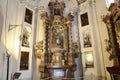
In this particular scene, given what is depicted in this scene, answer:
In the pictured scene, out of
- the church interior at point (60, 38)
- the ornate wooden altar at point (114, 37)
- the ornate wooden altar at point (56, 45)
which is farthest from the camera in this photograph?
the ornate wooden altar at point (56, 45)

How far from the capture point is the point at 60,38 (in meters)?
9.30

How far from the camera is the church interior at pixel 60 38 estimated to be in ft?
23.0

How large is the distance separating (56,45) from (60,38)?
64 centimetres

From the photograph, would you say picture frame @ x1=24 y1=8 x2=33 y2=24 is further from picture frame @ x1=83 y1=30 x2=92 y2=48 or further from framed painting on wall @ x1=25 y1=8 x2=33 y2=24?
picture frame @ x1=83 y1=30 x2=92 y2=48

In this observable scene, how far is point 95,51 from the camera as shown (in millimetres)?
8172

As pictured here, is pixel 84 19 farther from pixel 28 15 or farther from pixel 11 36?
pixel 11 36

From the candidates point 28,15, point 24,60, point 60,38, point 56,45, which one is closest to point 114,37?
point 60,38

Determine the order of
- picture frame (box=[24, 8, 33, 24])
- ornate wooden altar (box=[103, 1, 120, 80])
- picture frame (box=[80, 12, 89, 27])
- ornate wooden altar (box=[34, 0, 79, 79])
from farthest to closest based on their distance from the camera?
picture frame (box=[80, 12, 89, 27]) → picture frame (box=[24, 8, 33, 24]) → ornate wooden altar (box=[34, 0, 79, 79]) → ornate wooden altar (box=[103, 1, 120, 80])

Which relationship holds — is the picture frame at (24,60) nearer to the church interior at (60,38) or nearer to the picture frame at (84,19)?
the church interior at (60,38)

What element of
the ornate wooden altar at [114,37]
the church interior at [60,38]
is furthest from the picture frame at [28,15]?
the ornate wooden altar at [114,37]

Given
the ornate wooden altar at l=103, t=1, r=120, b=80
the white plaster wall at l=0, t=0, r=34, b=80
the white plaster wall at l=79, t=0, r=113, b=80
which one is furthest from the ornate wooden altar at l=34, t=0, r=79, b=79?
the ornate wooden altar at l=103, t=1, r=120, b=80

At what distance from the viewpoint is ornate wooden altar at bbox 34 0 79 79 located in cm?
842

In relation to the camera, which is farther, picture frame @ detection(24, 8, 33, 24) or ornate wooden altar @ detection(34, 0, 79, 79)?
Result: picture frame @ detection(24, 8, 33, 24)

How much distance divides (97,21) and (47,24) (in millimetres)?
3672
